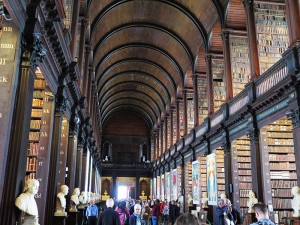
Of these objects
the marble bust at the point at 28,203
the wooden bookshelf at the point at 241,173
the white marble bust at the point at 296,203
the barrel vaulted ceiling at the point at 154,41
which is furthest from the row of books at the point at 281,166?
the marble bust at the point at 28,203

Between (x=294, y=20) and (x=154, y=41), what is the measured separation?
1204 cm

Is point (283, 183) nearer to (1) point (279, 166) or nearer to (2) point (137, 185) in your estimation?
(1) point (279, 166)

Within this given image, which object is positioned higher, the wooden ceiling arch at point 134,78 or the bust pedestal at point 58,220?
the wooden ceiling arch at point 134,78

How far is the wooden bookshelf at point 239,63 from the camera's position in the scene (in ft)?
38.9

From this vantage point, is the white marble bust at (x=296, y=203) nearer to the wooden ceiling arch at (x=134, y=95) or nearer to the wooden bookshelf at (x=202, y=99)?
the wooden bookshelf at (x=202, y=99)

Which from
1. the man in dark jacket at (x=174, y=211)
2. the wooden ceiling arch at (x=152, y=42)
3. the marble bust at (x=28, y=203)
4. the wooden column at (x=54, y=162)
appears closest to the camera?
the marble bust at (x=28, y=203)

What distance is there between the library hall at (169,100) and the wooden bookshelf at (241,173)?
0.04m

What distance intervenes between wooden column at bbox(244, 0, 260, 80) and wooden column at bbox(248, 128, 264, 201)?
1711 millimetres

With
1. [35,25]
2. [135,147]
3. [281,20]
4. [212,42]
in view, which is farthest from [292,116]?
[135,147]

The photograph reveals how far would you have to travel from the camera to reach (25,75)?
4.85 m

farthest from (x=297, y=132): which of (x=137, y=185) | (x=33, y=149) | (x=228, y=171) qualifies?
(x=137, y=185)

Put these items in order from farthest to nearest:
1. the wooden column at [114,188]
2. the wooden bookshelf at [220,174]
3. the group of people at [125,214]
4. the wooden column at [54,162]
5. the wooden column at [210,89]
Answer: the wooden column at [114,188] < the wooden column at [210,89] < the wooden bookshelf at [220,174] < the wooden column at [54,162] < the group of people at [125,214]

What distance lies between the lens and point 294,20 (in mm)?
7617

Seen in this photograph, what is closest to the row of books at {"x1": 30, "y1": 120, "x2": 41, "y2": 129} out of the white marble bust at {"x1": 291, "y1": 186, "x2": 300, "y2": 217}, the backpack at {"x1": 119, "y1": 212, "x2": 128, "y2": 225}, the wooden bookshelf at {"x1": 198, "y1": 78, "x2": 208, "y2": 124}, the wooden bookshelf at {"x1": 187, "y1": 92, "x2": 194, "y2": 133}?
the backpack at {"x1": 119, "y1": 212, "x2": 128, "y2": 225}
